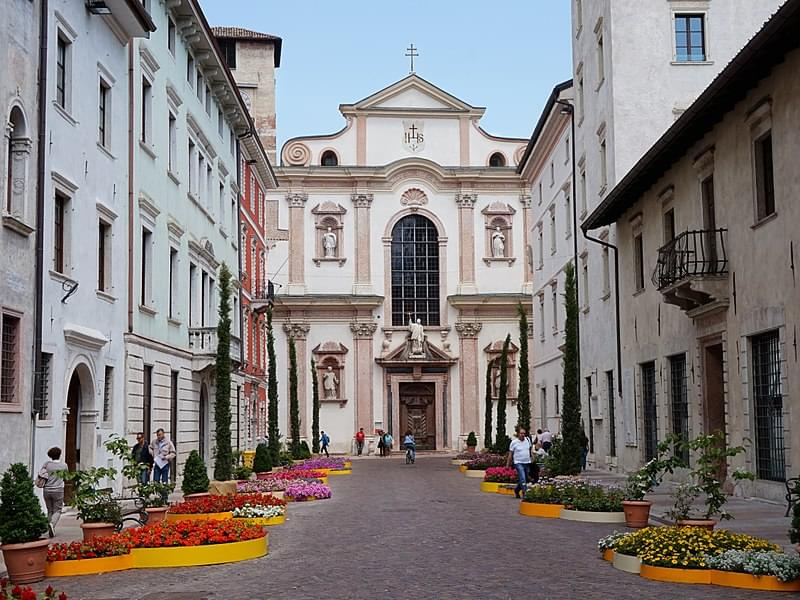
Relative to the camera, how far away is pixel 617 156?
30.7 m

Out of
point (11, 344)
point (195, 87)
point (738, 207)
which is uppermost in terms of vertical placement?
point (195, 87)

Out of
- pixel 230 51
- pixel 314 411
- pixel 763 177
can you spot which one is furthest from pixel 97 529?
pixel 230 51

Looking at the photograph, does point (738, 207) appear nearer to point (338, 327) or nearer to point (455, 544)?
point (455, 544)

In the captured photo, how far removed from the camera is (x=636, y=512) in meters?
17.4

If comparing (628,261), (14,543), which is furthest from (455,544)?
(628,261)

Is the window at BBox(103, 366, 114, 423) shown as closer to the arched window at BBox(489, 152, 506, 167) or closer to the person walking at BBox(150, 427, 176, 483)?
the person walking at BBox(150, 427, 176, 483)

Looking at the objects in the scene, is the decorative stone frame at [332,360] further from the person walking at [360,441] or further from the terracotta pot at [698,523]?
the terracotta pot at [698,523]

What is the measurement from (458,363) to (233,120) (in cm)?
2228

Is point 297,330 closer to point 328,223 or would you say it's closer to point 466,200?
point 328,223

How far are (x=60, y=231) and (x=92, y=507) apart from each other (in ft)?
23.9

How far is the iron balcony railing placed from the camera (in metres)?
21.8

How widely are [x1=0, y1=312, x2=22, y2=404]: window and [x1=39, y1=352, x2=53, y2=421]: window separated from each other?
1112 mm

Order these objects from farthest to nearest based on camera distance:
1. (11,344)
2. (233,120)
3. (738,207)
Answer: (233,120), (738,207), (11,344)

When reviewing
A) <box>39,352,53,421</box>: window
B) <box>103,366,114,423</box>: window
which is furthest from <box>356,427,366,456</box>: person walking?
<box>39,352,53,421</box>: window
